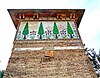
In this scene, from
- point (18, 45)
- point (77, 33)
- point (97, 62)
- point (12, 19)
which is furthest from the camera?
point (97, 62)

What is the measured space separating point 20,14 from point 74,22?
2.46 metres

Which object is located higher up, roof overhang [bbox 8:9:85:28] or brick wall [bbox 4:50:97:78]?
roof overhang [bbox 8:9:85:28]

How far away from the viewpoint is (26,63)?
25.7 feet

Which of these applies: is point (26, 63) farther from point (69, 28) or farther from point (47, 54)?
point (69, 28)

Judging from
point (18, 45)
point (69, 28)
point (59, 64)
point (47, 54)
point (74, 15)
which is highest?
point (74, 15)

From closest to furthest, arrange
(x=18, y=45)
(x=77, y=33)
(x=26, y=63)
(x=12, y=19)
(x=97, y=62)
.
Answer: (x=26, y=63) → (x=18, y=45) → (x=77, y=33) → (x=12, y=19) → (x=97, y=62)

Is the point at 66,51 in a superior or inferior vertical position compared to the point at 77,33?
inferior

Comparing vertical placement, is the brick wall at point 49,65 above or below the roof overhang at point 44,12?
below

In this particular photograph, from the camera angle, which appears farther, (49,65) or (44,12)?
(44,12)

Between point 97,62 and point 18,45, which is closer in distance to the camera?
point 18,45

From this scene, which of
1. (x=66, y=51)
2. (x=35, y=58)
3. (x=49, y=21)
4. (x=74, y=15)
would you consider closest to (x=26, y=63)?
(x=35, y=58)

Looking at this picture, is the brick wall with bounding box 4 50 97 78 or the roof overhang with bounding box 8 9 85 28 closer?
the brick wall with bounding box 4 50 97 78

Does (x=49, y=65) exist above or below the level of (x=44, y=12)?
below

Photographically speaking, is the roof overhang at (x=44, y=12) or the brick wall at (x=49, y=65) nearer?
the brick wall at (x=49, y=65)
